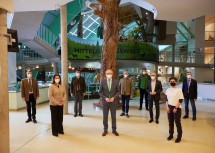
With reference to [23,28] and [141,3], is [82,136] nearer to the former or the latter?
[141,3]

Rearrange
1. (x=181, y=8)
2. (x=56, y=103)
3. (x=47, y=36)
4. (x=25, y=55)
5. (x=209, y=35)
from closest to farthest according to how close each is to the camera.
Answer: (x=56, y=103)
(x=181, y=8)
(x=47, y=36)
(x=25, y=55)
(x=209, y=35)

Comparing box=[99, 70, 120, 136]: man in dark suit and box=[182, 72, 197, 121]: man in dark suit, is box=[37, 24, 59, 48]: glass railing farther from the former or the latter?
box=[99, 70, 120, 136]: man in dark suit

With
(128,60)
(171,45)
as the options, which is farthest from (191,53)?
(128,60)

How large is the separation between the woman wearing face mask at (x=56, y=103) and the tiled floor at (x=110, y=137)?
23cm

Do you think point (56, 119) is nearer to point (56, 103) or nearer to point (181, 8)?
point (56, 103)

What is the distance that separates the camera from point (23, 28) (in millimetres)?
12859

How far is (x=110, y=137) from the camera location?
584 centimetres

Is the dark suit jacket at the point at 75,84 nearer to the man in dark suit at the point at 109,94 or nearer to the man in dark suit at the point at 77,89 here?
the man in dark suit at the point at 77,89

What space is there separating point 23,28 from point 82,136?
28.8 feet

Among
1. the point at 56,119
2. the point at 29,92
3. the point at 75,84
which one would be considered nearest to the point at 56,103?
the point at 56,119

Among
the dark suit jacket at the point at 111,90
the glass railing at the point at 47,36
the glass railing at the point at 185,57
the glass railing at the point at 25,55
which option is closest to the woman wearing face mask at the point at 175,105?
the dark suit jacket at the point at 111,90

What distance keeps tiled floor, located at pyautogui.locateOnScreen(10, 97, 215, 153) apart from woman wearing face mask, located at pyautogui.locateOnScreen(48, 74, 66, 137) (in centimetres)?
23

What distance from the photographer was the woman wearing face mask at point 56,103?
6027 mm

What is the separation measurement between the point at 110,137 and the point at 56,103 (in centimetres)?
152
